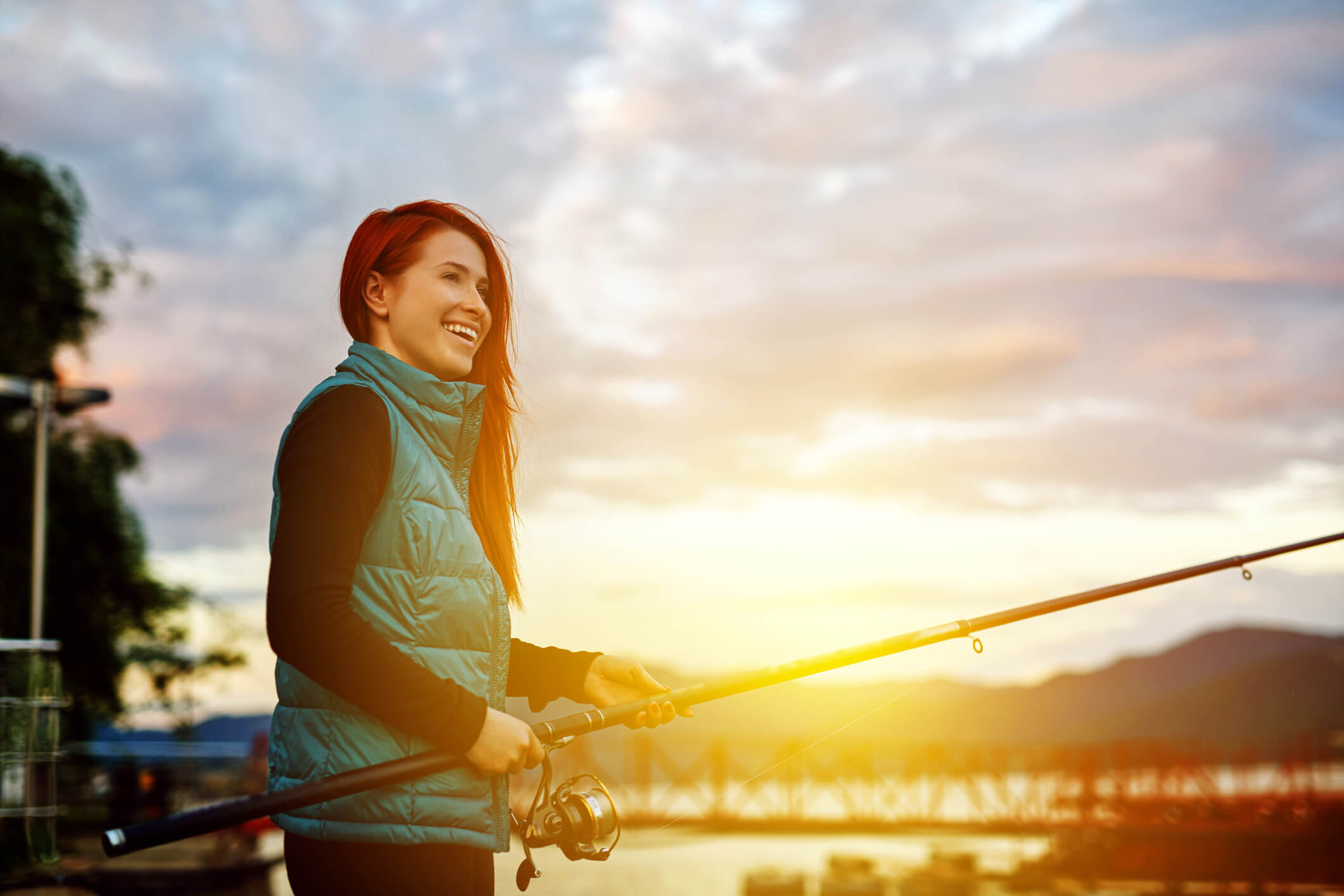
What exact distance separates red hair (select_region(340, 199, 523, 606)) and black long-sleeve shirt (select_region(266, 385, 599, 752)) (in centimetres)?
40

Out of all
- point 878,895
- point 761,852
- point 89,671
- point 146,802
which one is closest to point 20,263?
point 89,671

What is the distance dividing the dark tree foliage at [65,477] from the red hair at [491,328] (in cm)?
1980

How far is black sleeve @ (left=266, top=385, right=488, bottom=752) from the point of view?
1777mm

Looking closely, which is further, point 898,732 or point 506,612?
point 898,732

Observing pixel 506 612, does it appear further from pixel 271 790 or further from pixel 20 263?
pixel 20 263

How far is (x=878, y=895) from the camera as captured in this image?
82.7 feet

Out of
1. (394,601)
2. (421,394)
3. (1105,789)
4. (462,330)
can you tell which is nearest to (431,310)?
(462,330)

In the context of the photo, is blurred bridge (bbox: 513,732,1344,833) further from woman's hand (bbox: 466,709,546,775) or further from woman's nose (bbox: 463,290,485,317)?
woman's hand (bbox: 466,709,546,775)

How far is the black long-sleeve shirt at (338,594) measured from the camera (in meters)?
1.78

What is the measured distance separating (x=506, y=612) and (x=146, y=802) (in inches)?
642

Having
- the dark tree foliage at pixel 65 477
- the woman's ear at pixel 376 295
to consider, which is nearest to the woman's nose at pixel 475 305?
the woman's ear at pixel 376 295

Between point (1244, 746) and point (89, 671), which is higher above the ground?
point (89, 671)

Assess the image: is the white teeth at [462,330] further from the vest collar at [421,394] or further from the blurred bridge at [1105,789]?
the blurred bridge at [1105,789]

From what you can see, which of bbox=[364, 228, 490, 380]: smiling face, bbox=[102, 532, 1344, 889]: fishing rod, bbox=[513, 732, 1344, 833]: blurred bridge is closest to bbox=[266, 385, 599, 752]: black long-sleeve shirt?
bbox=[102, 532, 1344, 889]: fishing rod
